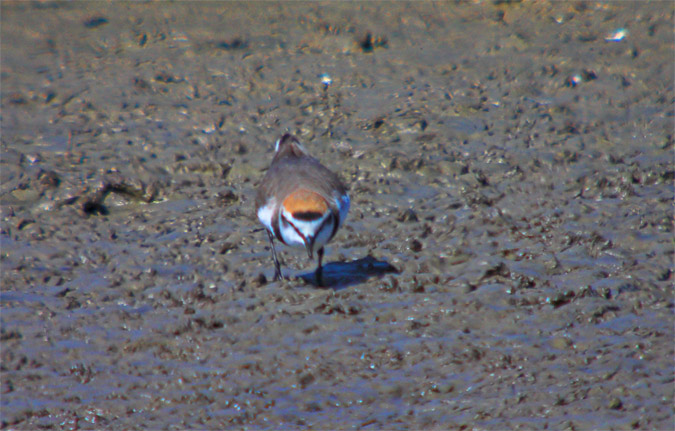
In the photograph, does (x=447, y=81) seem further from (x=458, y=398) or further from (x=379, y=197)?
(x=458, y=398)

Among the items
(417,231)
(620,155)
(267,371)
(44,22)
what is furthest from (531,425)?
(44,22)

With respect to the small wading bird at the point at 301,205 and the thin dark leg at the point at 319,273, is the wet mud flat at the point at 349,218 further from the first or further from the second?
the small wading bird at the point at 301,205

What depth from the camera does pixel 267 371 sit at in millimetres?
5613

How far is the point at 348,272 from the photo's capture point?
281 inches

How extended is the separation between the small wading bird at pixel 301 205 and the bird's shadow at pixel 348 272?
0.11 meters

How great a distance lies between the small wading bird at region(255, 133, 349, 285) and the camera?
644 cm

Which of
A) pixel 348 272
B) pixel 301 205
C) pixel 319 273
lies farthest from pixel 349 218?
pixel 301 205

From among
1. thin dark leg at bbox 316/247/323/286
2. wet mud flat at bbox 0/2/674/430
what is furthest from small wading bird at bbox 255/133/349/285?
wet mud flat at bbox 0/2/674/430

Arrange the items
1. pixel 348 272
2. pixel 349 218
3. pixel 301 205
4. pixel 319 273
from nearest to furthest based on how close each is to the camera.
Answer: pixel 301 205
pixel 319 273
pixel 348 272
pixel 349 218

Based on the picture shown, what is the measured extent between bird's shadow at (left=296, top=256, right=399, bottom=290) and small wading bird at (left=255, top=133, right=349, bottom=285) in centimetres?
11

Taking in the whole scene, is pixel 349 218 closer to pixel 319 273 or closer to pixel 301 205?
pixel 319 273

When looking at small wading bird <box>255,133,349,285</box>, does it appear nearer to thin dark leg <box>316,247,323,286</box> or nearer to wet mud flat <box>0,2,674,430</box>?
thin dark leg <box>316,247,323,286</box>

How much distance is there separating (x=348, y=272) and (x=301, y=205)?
98 cm

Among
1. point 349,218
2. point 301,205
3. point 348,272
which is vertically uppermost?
point 301,205
